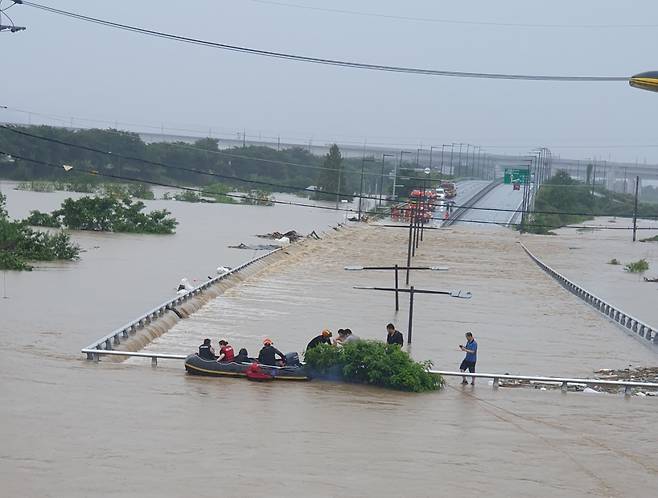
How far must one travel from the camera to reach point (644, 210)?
6191 inches

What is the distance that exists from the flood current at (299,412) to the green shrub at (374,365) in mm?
350

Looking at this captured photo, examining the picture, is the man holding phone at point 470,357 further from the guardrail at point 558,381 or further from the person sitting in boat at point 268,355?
the person sitting in boat at point 268,355

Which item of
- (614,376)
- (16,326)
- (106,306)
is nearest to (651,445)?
(614,376)

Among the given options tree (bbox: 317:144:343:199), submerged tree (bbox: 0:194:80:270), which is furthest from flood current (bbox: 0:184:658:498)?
tree (bbox: 317:144:343:199)

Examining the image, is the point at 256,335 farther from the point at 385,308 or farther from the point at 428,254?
the point at 428,254

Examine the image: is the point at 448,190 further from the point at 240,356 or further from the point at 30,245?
the point at 240,356

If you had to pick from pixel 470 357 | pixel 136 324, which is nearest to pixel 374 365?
pixel 470 357

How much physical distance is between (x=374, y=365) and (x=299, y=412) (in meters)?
3.28

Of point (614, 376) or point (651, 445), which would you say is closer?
point (651, 445)

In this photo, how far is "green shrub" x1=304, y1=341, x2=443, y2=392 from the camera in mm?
23156

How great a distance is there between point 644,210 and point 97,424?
146654 mm

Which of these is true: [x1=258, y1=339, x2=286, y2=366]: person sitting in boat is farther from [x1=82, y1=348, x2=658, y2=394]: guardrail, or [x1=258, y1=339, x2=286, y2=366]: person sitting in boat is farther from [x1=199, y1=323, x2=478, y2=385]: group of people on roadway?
[x1=82, y1=348, x2=658, y2=394]: guardrail

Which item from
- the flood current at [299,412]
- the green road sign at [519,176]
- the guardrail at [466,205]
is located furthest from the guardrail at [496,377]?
the green road sign at [519,176]

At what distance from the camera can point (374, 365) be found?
76.3ft
